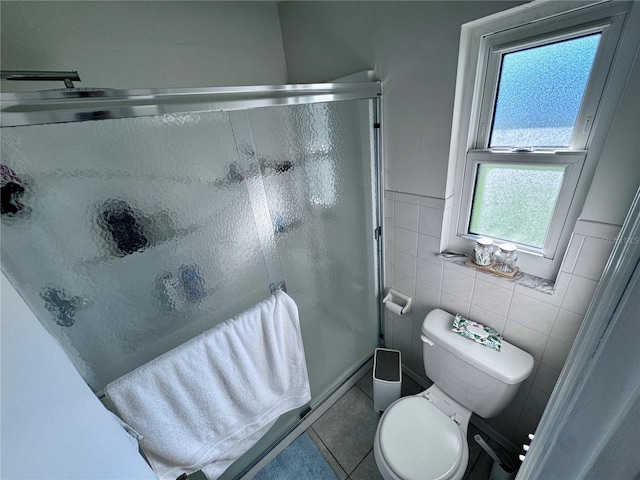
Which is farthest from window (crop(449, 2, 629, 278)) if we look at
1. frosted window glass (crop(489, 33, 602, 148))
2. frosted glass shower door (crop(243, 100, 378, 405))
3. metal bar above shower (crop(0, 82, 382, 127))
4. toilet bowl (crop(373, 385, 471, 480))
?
toilet bowl (crop(373, 385, 471, 480))

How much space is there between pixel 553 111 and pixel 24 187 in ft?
5.26

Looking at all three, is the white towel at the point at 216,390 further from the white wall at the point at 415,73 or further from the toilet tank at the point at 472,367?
the white wall at the point at 415,73

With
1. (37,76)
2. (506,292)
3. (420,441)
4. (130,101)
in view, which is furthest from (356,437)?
(37,76)

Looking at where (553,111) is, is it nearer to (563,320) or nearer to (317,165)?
(563,320)

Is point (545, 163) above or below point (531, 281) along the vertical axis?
above

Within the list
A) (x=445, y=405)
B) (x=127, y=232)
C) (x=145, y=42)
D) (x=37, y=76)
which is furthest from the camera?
(x=445, y=405)

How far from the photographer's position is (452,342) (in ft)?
3.94

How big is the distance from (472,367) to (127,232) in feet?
4.68

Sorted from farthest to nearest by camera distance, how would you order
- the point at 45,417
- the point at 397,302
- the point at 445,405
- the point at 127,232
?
the point at 397,302
the point at 445,405
the point at 127,232
the point at 45,417

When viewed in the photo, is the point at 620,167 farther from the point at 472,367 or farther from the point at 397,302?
the point at 397,302

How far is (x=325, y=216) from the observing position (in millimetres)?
1299

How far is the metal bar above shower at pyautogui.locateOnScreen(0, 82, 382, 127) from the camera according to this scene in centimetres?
60

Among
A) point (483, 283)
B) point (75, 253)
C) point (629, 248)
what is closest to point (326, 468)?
point (483, 283)

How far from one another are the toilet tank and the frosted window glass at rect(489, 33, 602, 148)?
0.85 meters
